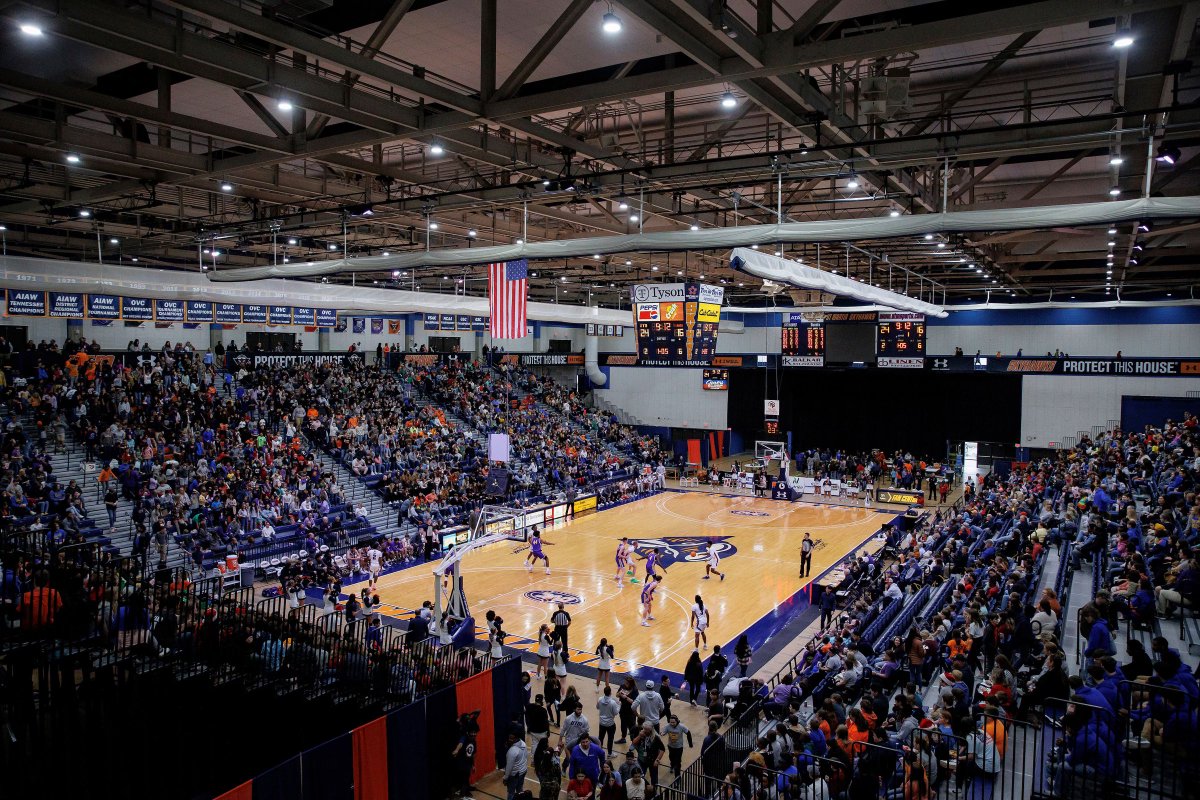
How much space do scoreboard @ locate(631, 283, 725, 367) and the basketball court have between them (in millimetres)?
6843

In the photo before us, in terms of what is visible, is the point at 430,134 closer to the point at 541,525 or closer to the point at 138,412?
the point at 138,412

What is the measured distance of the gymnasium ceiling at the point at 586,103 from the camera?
8078 mm

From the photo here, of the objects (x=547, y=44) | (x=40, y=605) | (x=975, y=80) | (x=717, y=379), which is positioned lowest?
(x=40, y=605)

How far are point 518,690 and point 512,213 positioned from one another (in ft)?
43.2

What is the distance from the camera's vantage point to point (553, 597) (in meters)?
21.5

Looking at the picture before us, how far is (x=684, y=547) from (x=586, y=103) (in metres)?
20.3

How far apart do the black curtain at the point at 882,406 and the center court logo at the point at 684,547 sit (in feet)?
56.9

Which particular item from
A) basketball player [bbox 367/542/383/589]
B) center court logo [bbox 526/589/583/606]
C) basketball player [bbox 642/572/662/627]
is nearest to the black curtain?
center court logo [bbox 526/589/583/606]

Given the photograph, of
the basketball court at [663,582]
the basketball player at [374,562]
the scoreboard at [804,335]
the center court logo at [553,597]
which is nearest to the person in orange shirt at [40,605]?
the basketball court at [663,582]

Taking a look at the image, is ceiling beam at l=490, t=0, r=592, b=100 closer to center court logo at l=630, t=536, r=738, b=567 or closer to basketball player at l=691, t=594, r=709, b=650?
basketball player at l=691, t=594, r=709, b=650

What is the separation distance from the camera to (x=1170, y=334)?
35.3m

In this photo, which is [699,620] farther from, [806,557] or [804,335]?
[804,335]

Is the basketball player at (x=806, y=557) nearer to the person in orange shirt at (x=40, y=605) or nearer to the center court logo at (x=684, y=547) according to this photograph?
the center court logo at (x=684, y=547)

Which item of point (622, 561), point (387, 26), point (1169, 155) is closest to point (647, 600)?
point (622, 561)
